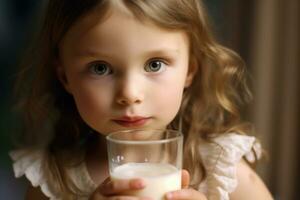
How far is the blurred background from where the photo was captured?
4.79ft

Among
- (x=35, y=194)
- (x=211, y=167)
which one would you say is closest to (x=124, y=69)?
(x=211, y=167)

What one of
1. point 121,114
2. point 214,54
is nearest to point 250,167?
point 214,54

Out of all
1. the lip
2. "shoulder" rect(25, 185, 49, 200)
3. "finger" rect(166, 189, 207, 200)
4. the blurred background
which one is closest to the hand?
"finger" rect(166, 189, 207, 200)

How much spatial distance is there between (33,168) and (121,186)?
0.39 metres

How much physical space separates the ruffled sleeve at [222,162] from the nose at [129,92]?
10.0 inches

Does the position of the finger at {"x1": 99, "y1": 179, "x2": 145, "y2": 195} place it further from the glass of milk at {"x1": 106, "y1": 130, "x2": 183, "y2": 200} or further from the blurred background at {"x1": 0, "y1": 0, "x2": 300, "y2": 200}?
the blurred background at {"x1": 0, "y1": 0, "x2": 300, "y2": 200}

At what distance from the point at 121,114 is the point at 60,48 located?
0.60 ft

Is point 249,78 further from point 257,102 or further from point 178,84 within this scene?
point 178,84

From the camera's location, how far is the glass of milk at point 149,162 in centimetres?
80

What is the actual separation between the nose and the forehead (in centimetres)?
6

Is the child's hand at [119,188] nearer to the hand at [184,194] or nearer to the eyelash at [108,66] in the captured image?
the hand at [184,194]

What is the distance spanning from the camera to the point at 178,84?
0.99 m

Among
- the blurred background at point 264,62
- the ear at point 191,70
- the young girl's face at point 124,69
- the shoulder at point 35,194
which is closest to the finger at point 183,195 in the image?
the young girl's face at point 124,69

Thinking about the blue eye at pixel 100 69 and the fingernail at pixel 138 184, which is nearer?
the fingernail at pixel 138 184
